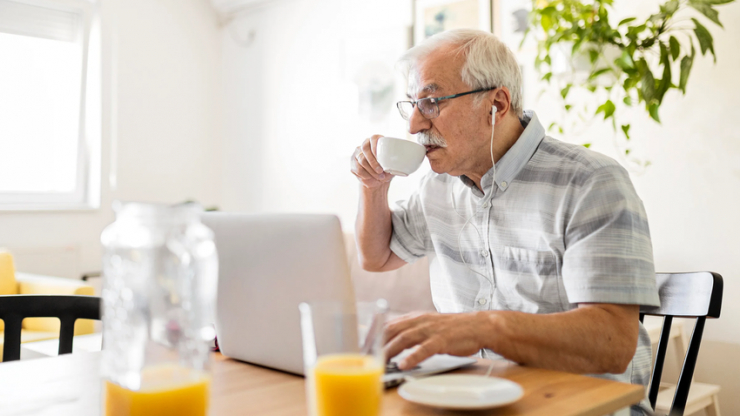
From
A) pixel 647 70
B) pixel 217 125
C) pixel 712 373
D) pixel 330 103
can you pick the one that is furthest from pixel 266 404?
pixel 217 125

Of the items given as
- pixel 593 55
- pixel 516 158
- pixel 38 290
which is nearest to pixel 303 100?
pixel 38 290

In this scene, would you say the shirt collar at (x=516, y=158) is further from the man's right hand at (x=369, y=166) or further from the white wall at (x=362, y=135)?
the white wall at (x=362, y=135)

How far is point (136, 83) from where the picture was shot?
13.5 ft

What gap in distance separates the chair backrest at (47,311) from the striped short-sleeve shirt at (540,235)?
74cm

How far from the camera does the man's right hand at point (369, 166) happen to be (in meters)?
1.36

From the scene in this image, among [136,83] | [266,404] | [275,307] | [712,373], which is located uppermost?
[136,83]

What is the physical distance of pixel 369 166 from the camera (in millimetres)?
1396

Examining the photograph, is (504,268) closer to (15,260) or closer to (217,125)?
(15,260)

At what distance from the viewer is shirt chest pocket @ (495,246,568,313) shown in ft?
4.06

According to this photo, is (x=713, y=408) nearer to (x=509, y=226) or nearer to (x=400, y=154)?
(x=509, y=226)

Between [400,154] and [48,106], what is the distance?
11.0ft

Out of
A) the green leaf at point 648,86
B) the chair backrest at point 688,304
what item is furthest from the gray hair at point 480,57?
the green leaf at point 648,86

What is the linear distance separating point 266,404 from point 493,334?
1.12 ft

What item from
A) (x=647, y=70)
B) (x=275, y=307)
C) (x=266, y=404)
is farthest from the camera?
(x=647, y=70)
